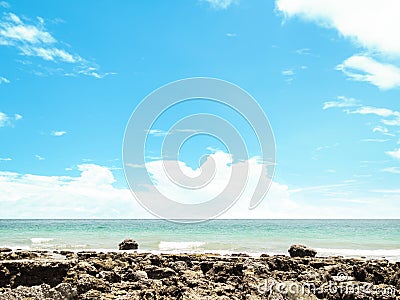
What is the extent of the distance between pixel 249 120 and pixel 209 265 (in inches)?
188

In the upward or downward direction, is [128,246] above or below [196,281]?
above

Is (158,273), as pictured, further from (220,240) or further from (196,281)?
(220,240)

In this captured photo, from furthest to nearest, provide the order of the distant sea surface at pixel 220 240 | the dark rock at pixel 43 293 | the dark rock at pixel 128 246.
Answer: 1. the distant sea surface at pixel 220 240
2. the dark rock at pixel 128 246
3. the dark rock at pixel 43 293

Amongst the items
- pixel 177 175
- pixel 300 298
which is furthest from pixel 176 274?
pixel 177 175

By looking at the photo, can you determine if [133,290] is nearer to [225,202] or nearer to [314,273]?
[314,273]

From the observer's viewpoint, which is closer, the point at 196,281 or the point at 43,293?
the point at 43,293

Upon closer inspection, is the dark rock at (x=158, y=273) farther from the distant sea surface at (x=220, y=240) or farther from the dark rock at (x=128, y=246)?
the distant sea surface at (x=220, y=240)

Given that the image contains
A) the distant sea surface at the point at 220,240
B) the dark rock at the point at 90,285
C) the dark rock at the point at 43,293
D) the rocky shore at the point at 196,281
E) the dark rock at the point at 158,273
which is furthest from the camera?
the distant sea surface at the point at 220,240

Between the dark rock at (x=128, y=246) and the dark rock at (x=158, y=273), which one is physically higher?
the dark rock at (x=128, y=246)

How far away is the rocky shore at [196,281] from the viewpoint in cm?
542

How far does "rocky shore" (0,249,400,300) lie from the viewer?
5418 mm

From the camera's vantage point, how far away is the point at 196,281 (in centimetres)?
634

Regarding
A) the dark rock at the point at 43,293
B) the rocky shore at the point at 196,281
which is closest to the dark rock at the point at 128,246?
the rocky shore at the point at 196,281

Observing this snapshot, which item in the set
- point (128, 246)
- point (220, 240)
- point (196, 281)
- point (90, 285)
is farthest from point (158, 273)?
point (220, 240)
